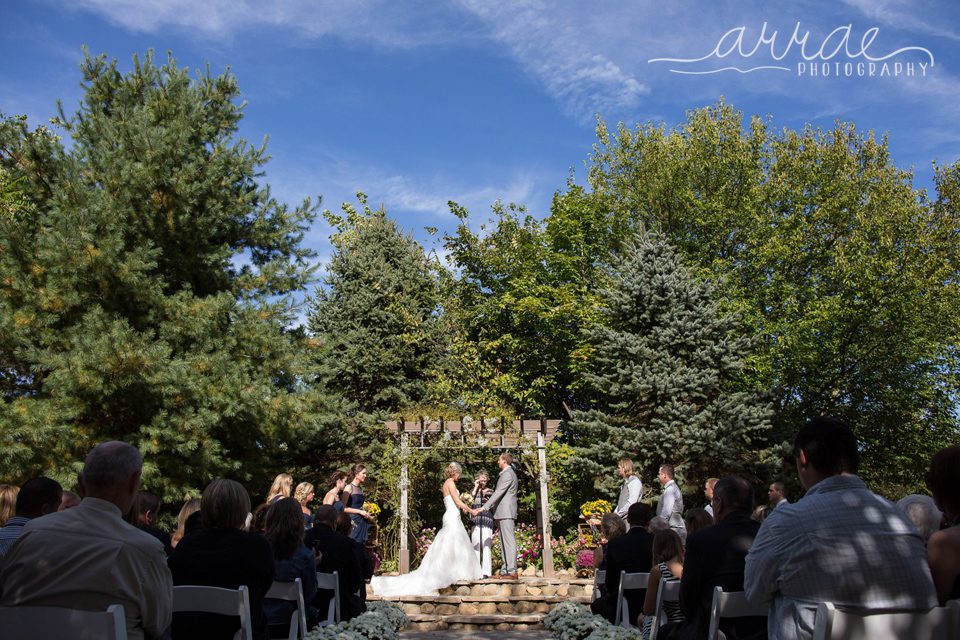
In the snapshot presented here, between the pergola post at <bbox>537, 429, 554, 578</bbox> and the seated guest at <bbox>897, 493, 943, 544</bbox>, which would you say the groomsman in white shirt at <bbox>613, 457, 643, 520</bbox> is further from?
the seated guest at <bbox>897, 493, 943, 544</bbox>

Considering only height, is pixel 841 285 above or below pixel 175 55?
below

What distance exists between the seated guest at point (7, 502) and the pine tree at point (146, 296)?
7.53 meters

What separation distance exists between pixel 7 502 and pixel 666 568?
3.80 meters

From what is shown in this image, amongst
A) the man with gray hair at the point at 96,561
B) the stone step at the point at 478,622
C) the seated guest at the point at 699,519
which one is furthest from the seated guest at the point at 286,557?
the stone step at the point at 478,622

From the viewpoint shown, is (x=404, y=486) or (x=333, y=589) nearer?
(x=333, y=589)

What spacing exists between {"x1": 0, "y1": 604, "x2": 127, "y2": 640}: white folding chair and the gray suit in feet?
31.3

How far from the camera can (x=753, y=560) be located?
2.76 metres

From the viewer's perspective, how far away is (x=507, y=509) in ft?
39.0

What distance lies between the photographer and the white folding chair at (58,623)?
7.75 ft

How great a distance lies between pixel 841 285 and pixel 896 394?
327cm

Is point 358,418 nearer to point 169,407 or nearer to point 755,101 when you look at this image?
point 169,407

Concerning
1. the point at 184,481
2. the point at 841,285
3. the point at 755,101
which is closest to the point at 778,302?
the point at 841,285

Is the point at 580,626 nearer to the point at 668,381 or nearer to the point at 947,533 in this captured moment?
the point at 947,533

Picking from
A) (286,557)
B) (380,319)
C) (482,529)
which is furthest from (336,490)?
(380,319)
